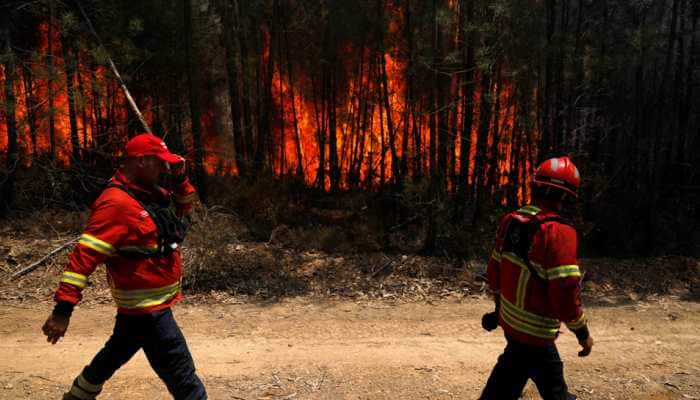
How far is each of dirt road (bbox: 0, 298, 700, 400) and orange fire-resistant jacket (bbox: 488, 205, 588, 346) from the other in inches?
56.8

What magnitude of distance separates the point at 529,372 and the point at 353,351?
2.24 metres

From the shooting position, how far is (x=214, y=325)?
5.18 metres

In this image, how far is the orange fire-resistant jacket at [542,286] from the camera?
2.29 meters

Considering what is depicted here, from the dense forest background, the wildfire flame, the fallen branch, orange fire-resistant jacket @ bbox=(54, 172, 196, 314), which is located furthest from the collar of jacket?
the wildfire flame

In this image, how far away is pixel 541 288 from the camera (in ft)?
7.89

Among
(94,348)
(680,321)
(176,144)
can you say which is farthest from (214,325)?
(176,144)

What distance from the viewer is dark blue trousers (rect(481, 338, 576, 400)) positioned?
2459 millimetres

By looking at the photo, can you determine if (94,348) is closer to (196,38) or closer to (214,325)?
(214,325)

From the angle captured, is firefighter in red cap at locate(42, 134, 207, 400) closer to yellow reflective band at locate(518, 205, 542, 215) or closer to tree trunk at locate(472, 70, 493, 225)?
yellow reflective band at locate(518, 205, 542, 215)

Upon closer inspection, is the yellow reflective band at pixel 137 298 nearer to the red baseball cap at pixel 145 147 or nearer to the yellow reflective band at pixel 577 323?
the red baseball cap at pixel 145 147

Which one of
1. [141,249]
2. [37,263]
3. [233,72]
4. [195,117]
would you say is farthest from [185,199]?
[233,72]

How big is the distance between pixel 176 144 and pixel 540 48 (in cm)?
850

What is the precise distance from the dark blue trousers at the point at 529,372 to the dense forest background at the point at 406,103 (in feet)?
17.6

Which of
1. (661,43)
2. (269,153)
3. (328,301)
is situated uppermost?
(661,43)
